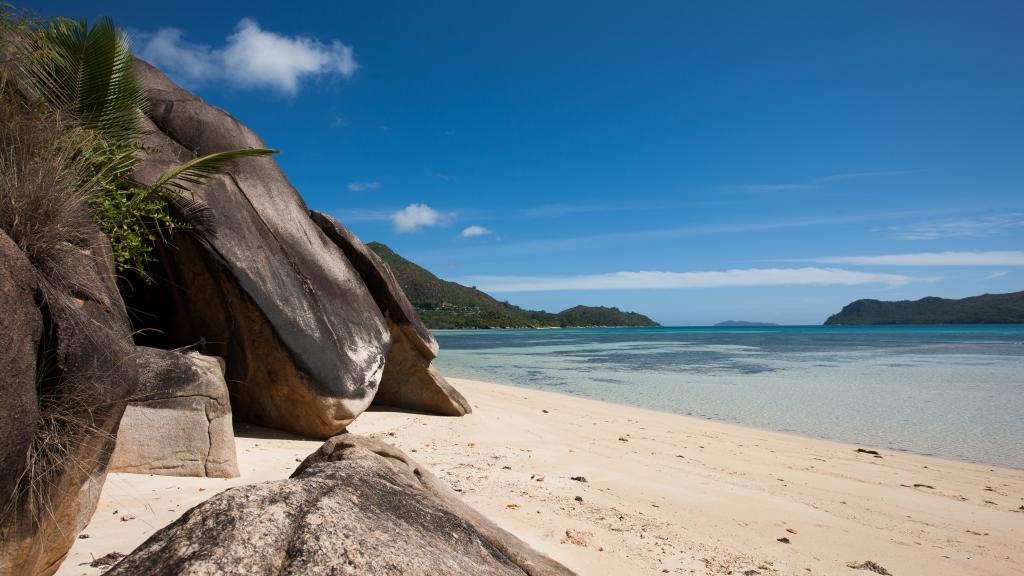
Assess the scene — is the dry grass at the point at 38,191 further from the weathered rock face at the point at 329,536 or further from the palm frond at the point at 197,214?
the palm frond at the point at 197,214

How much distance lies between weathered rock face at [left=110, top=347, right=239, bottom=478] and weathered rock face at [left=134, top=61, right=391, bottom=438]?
1468 mm

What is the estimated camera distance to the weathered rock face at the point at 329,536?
5.84ft

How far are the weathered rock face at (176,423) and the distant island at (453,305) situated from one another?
3094 inches

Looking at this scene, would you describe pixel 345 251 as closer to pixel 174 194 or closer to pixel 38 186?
pixel 174 194

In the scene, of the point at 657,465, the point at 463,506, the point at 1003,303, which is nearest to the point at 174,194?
the point at 463,506

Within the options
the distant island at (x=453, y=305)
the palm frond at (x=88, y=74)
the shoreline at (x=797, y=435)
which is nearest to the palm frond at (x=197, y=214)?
the palm frond at (x=88, y=74)

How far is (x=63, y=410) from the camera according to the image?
9.68 feet

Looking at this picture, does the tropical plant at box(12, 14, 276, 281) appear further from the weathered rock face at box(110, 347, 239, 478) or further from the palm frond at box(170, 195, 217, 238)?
the weathered rock face at box(110, 347, 239, 478)

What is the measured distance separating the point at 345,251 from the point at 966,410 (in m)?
15.3

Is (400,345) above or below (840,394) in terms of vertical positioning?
above

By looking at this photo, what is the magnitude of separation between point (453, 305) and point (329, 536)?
116 m

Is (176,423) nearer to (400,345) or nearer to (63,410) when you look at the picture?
(63,410)

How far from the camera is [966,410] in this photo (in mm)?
14414

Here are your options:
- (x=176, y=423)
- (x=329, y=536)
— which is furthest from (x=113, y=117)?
(x=329, y=536)
